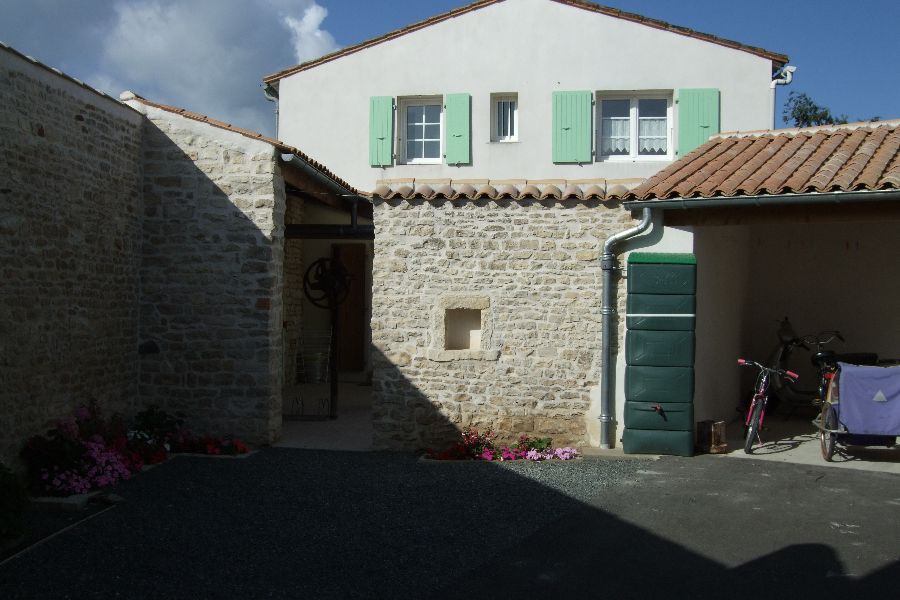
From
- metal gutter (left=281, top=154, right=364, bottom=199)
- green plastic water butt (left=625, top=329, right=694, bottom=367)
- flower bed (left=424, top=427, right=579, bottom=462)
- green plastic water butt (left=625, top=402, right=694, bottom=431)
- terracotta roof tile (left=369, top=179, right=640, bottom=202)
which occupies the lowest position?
flower bed (left=424, top=427, right=579, bottom=462)

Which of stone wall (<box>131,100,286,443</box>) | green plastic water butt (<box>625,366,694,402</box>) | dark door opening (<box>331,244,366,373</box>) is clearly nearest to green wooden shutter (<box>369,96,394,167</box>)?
dark door opening (<box>331,244,366,373</box>)

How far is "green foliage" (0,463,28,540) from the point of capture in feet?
17.9

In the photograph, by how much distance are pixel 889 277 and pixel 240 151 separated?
8047mm

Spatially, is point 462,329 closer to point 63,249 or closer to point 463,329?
point 463,329

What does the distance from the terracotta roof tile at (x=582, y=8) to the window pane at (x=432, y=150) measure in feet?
6.26

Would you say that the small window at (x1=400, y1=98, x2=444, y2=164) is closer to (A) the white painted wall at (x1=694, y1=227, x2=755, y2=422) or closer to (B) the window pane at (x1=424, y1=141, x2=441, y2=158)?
Result: (B) the window pane at (x1=424, y1=141, x2=441, y2=158)

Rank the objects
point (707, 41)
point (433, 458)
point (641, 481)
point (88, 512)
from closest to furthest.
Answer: point (88, 512) → point (641, 481) → point (433, 458) → point (707, 41)

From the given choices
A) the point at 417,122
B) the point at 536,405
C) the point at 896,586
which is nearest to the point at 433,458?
the point at 536,405

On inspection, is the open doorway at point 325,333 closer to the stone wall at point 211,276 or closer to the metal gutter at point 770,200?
the stone wall at point 211,276

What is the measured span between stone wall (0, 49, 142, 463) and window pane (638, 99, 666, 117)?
26.2ft

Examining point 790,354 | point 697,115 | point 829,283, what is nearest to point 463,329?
point 790,354

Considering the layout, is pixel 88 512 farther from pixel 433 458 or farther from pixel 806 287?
pixel 806 287

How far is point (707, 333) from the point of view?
357 inches

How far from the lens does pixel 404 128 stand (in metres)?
14.0
